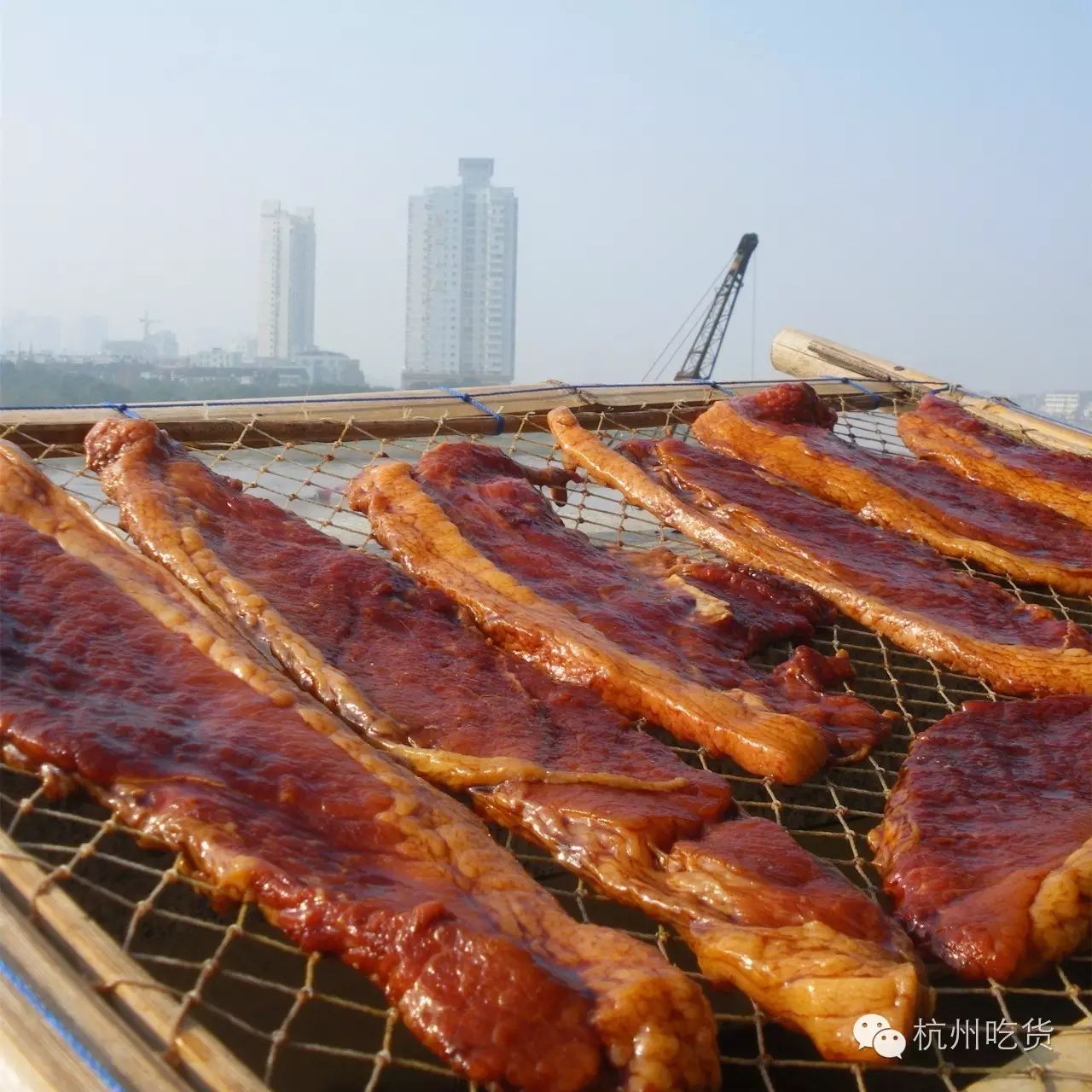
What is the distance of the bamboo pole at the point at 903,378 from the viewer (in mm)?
7555

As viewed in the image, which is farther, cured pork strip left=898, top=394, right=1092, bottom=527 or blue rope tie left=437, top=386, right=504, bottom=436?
blue rope tie left=437, top=386, right=504, bottom=436

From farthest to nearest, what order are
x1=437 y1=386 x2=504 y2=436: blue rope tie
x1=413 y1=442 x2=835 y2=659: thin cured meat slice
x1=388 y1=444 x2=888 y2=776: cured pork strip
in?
x1=437 y1=386 x2=504 y2=436: blue rope tie → x1=413 y1=442 x2=835 y2=659: thin cured meat slice → x1=388 y1=444 x2=888 y2=776: cured pork strip

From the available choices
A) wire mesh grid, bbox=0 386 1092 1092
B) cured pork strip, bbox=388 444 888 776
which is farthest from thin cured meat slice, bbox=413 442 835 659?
wire mesh grid, bbox=0 386 1092 1092

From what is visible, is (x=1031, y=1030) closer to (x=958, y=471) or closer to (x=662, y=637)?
(x=662, y=637)

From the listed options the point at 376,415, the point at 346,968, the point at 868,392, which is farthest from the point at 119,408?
the point at 868,392

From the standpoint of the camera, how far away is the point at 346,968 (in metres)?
3.74

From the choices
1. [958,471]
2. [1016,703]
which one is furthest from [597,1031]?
[958,471]

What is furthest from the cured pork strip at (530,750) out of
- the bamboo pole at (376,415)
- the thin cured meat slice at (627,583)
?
the bamboo pole at (376,415)

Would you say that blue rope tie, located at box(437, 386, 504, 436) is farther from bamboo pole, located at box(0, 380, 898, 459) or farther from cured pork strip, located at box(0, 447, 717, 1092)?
cured pork strip, located at box(0, 447, 717, 1092)

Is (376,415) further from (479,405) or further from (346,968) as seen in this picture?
(346,968)

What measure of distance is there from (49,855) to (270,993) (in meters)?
0.85

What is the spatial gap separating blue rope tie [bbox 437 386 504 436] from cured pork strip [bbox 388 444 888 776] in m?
1.22

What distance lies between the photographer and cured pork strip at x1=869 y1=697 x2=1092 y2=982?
2629 mm

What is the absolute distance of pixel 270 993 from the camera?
3646 mm
